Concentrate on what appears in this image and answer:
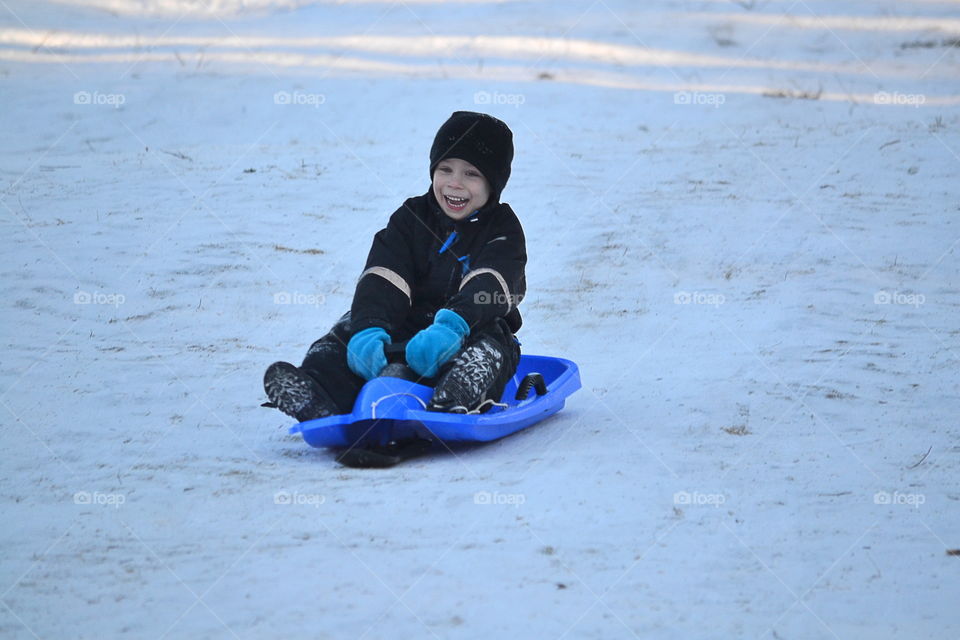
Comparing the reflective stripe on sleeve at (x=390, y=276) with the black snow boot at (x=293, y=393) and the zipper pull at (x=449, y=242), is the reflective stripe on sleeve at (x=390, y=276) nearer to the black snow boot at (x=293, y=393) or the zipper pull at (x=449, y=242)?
the zipper pull at (x=449, y=242)

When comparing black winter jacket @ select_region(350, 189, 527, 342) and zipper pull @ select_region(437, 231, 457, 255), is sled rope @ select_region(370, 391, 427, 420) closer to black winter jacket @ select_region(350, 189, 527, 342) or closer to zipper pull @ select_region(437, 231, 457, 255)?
black winter jacket @ select_region(350, 189, 527, 342)

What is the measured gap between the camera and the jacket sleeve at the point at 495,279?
418 centimetres

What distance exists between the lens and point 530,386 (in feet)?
14.7

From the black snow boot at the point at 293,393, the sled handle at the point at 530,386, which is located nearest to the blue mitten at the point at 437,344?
the black snow boot at the point at 293,393

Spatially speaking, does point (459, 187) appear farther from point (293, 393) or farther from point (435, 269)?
point (293, 393)

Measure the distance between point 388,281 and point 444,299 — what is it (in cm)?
26

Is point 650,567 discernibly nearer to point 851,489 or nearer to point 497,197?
point 851,489

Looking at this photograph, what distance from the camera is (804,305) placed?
19.9ft

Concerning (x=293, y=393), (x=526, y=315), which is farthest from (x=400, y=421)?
(x=526, y=315)

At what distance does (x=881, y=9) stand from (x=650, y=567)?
12042 millimetres

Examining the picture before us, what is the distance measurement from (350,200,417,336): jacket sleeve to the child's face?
170 mm

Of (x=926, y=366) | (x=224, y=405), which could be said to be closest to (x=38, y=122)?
(x=224, y=405)

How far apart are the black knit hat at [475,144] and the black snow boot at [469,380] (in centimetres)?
69

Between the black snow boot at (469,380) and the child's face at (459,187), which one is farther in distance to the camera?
the child's face at (459,187)
